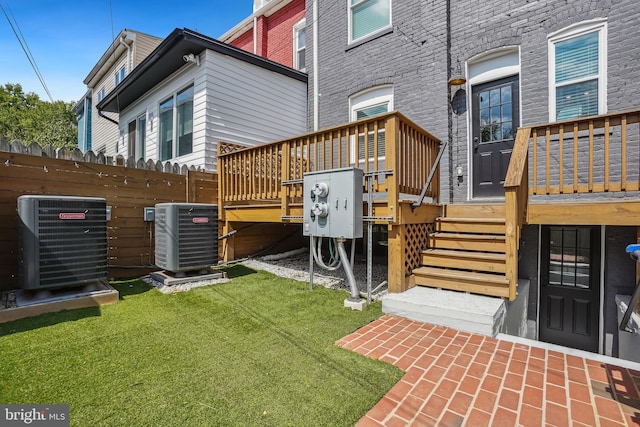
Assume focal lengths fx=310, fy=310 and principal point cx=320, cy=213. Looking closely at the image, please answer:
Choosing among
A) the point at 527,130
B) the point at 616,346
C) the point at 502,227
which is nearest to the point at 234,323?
the point at 502,227

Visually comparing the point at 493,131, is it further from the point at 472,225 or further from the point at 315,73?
the point at 315,73

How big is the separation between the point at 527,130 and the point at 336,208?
2.58m

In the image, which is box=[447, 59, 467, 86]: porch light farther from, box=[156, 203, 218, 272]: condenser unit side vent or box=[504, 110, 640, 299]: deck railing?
box=[156, 203, 218, 272]: condenser unit side vent

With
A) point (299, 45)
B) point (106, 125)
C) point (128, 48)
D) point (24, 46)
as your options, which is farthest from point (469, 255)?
point (106, 125)

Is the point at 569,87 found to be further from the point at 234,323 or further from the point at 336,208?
the point at 234,323

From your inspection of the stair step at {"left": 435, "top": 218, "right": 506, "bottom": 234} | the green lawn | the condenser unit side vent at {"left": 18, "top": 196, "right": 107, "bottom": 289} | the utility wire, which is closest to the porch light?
the stair step at {"left": 435, "top": 218, "right": 506, "bottom": 234}

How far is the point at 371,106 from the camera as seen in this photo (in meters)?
6.88

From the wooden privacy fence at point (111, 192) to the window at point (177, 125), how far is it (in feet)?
6.40

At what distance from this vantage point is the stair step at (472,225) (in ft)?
13.0

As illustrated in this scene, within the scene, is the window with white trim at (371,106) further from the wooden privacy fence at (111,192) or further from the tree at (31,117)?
the tree at (31,117)

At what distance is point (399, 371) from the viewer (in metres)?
2.17

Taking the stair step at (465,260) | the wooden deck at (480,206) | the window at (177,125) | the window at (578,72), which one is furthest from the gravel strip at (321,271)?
the window at (578,72)

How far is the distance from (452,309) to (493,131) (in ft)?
12.5

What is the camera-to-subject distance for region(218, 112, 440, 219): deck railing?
3.71 m
